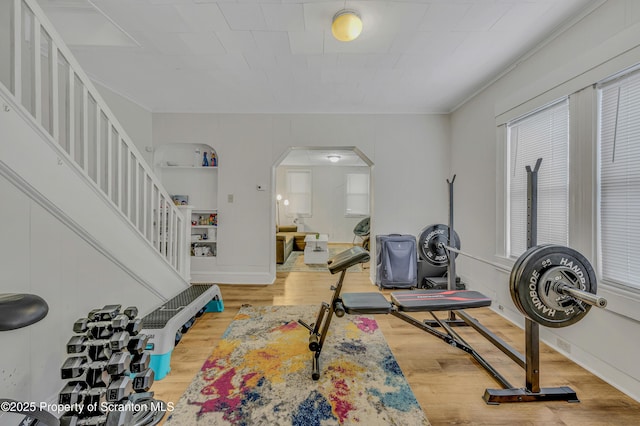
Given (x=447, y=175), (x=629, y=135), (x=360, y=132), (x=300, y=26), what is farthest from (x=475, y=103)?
(x=300, y=26)

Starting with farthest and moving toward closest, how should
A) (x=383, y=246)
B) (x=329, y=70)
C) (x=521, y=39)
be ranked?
(x=383, y=246)
(x=329, y=70)
(x=521, y=39)

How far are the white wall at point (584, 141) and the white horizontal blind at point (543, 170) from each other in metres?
0.15

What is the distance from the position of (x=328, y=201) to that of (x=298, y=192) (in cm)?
100

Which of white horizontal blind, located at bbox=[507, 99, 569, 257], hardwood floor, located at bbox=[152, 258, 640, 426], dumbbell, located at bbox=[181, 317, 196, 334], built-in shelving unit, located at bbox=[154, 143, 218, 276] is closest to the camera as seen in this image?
hardwood floor, located at bbox=[152, 258, 640, 426]

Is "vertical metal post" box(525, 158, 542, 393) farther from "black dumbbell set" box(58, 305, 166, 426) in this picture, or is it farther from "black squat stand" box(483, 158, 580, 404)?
"black dumbbell set" box(58, 305, 166, 426)

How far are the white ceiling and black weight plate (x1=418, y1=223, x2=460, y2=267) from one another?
1711 millimetres

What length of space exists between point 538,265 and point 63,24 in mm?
4172

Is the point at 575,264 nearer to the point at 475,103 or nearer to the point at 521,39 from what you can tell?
the point at 521,39

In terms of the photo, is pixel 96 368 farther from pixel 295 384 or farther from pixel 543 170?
pixel 543 170

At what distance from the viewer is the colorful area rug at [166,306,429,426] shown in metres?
1.52

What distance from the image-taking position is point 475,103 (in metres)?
3.35

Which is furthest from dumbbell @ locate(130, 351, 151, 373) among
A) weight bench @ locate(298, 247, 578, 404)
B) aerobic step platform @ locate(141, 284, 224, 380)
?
weight bench @ locate(298, 247, 578, 404)

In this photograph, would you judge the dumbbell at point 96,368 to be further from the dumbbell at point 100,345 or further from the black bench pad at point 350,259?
the black bench pad at point 350,259

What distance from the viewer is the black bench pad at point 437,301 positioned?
6.07 feet
